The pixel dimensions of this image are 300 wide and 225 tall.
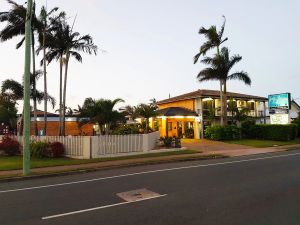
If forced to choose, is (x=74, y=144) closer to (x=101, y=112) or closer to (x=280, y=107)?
(x=101, y=112)

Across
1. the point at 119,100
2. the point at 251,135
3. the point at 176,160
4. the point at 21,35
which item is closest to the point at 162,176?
the point at 176,160

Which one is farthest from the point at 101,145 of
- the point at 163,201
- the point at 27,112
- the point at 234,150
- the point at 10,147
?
the point at 163,201

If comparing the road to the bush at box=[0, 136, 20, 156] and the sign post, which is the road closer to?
the bush at box=[0, 136, 20, 156]

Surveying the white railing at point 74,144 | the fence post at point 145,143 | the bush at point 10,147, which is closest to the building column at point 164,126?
the fence post at point 145,143

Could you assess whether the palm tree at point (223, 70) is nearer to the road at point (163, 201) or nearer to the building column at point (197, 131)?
the building column at point (197, 131)

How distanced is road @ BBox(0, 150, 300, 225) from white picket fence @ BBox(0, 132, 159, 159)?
24.5 feet

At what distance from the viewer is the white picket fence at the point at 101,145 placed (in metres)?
19.9

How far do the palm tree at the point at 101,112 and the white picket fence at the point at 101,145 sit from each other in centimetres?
263

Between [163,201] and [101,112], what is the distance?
15911 millimetres

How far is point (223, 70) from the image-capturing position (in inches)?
1393

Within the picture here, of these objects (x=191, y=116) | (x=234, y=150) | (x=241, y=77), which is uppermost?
(x=241, y=77)

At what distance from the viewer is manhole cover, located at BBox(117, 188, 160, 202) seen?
8.60m

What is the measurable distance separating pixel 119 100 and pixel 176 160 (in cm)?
726

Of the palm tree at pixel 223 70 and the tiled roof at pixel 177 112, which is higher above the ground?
the palm tree at pixel 223 70
